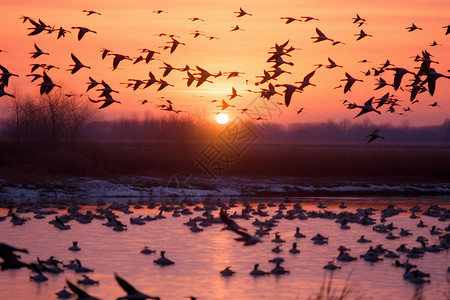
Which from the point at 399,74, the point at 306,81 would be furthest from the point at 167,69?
the point at 399,74

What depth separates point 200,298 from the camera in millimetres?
18766

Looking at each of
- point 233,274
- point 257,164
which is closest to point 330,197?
point 257,164

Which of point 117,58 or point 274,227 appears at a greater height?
point 117,58

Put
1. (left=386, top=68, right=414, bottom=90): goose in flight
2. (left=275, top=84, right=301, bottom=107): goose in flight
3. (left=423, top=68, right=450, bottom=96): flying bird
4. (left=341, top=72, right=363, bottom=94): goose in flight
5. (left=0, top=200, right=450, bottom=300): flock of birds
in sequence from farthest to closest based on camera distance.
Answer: (left=0, top=200, right=450, bottom=300): flock of birds
(left=341, top=72, right=363, bottom=94): goose in flight
(left=275, top=84, right=301, bottom=107): goose in flight
(left=386, top=68, right=414, bottom=90): goose in flight
(left=423, top=68, right=450, bottom=96): flying bird

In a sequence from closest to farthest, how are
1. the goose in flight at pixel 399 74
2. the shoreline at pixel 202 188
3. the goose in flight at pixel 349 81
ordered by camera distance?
the goose in flight at pixel 399 74
the goose in flight at pixel 349 81
the shoreline at pixel 202 188

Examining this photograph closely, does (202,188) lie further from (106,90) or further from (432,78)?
(432,78)

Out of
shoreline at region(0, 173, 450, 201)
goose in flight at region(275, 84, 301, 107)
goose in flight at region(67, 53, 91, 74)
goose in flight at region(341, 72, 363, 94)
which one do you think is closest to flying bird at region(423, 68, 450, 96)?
goose in flight at region(341, 72, 363, 94)

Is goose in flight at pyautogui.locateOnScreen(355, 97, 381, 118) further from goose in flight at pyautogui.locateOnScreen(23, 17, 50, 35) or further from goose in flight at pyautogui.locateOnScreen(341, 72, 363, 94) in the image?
goose in flight at pyautogui.locateOnScreen(23, 17, 50, 35)

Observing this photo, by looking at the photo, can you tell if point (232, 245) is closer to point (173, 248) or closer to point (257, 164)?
point (173, 248)

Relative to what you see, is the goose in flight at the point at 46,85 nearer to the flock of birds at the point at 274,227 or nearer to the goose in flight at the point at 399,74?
the flock of birds at the point at 274,227

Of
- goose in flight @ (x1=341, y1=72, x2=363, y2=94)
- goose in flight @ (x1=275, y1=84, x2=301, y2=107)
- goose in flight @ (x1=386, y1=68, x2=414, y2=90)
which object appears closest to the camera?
goose in flight @ (x1=386, y1=68, x2=414, y2=90)

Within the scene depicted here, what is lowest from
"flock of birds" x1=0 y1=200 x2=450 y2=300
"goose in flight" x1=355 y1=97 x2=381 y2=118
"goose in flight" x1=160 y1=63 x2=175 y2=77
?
"flock of birds" x1=0 y1=200 x2=450 y2=300

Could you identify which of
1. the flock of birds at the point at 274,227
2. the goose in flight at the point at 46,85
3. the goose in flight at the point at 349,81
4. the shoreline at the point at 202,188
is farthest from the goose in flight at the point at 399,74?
the shoreline at the point at 202,188

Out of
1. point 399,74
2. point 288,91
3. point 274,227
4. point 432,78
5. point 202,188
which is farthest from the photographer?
point 202,188
